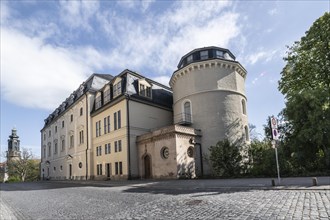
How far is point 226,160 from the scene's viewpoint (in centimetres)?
2281

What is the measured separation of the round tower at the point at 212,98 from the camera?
27.8m

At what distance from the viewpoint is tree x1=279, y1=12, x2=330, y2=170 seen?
61.7 feet

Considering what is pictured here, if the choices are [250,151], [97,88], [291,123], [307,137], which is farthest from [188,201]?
[97,88]

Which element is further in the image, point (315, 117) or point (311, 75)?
point (311, 75)

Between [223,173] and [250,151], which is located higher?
[250,151]

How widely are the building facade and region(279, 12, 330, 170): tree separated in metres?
6.12

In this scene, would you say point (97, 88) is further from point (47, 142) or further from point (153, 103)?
point (47, 142)

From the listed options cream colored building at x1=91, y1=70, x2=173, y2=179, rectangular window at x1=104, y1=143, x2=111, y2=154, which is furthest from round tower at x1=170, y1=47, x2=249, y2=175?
rectangular window at x1=104, y1=143, x2=111, y2=154

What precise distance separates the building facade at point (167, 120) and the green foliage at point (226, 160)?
2.81m

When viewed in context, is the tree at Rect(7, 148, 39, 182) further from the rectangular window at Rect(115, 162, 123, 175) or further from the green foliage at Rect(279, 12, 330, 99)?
the green foliage at Rect(279, 12, 330, 99)

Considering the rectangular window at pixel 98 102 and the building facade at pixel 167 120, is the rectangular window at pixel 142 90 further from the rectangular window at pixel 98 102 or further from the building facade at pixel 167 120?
the rectangular window at pixel 98 102

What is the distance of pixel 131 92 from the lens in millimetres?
29969

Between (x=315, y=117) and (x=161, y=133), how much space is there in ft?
41.5

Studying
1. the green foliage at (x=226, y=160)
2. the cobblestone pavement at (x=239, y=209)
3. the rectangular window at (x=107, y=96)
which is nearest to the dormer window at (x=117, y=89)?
the rectangular window at (x=107, y=96)
